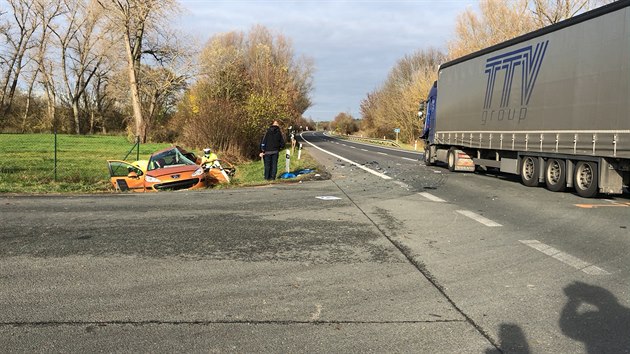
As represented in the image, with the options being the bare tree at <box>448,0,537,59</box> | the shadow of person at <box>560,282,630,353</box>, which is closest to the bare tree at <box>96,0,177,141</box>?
the bare tree at <box>448,0,537,59</box>

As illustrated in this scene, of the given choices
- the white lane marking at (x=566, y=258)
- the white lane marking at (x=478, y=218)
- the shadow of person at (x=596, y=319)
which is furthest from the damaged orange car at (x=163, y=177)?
the shadow of person at (x=596, y=319)

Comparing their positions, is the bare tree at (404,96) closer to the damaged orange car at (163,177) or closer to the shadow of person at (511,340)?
the damaged orange car at (163,177)

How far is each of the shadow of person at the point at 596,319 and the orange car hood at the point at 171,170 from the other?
10917mm

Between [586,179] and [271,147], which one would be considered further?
[271,147]

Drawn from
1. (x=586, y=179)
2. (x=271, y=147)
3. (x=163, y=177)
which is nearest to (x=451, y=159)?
(x=586, y=179)

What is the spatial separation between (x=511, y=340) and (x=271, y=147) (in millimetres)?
11745

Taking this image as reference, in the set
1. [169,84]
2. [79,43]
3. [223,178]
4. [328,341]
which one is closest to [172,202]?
[223,178]

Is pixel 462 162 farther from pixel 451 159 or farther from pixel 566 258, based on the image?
pixel 566 258

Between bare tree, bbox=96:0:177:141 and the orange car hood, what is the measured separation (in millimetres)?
30493

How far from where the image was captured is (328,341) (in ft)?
12.2

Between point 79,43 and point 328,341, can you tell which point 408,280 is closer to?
point 328,341

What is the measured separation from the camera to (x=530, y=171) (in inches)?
540

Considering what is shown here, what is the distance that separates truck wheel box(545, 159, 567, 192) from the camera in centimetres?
1225

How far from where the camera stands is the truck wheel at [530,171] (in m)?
13.3
